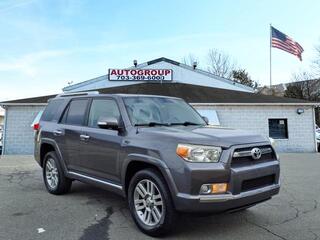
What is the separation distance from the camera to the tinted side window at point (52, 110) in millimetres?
7220

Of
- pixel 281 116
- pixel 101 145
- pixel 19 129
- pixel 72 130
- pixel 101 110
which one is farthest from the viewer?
pixel 281 116

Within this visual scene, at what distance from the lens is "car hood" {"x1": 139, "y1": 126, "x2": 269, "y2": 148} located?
14.3 feet

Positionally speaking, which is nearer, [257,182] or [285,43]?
[257,182]

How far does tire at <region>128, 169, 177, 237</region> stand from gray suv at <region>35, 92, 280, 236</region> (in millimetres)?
12

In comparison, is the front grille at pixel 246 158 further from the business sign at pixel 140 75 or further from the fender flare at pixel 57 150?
the business sign at pixel 140 75

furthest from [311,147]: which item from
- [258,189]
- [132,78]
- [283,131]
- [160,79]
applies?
[258,189]

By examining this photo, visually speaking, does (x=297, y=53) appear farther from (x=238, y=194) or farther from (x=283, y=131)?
(x=238, y=194)

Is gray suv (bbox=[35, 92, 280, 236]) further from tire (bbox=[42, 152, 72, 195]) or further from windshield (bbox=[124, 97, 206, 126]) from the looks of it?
tire (bbox=[42, 152, 72, 195])

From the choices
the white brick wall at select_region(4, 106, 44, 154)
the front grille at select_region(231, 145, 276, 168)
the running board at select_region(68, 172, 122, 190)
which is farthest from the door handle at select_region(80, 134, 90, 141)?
the white brick wall at select_region(4, 106, 44, 154)

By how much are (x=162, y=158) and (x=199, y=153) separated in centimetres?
48

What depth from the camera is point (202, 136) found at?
14.7 ft

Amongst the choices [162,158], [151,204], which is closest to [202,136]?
[162,158]

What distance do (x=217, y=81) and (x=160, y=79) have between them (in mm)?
4358

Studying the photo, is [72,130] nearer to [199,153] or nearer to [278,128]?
[199,153]
